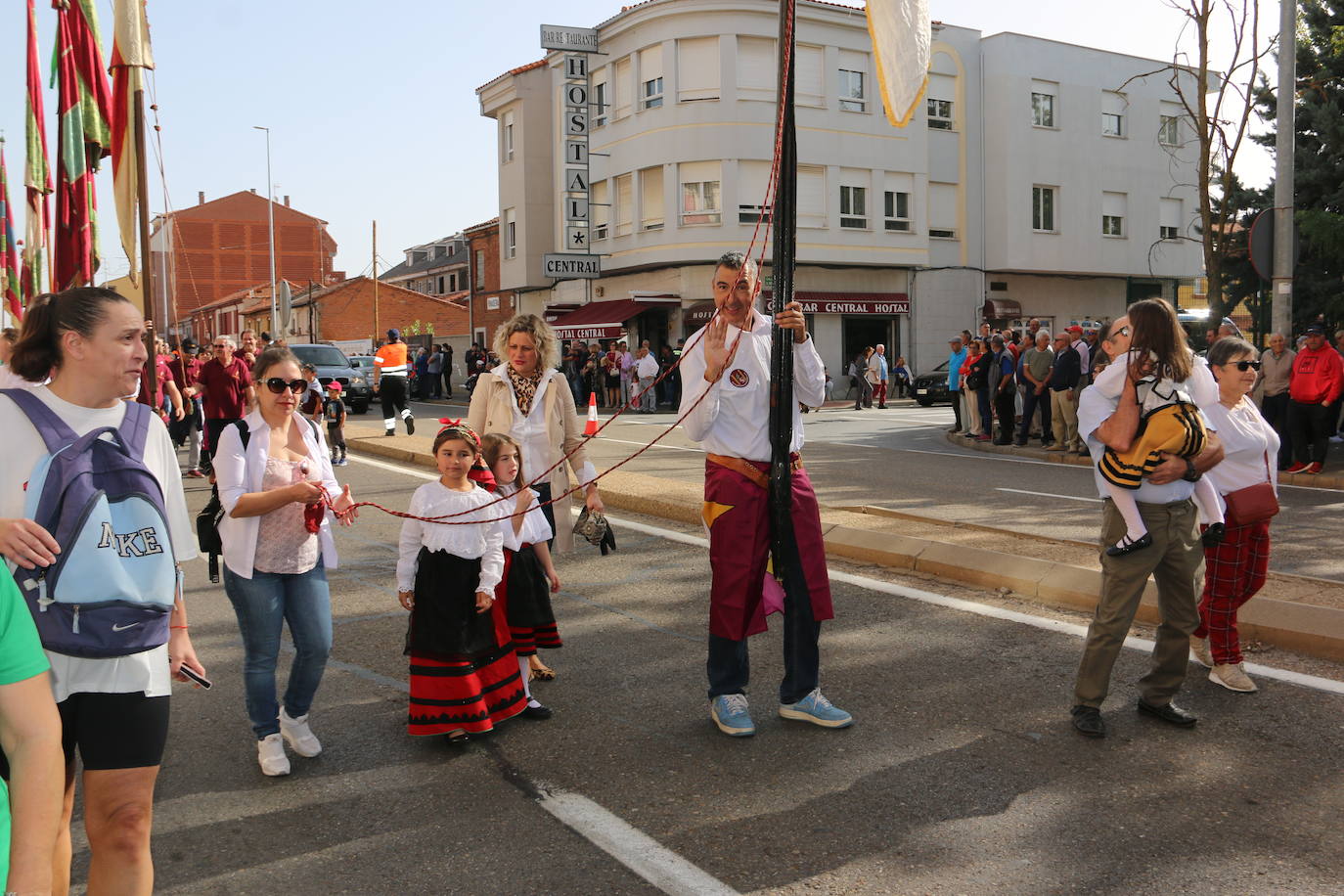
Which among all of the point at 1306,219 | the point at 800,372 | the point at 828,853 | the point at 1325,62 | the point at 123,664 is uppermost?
the point at 1325,62

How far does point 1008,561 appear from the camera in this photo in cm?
739

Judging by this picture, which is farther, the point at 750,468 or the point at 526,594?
the point at 526,594

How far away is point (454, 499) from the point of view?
189 inches

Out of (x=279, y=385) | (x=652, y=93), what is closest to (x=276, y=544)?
(x=279, y=385)

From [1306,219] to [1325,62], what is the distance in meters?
4.45

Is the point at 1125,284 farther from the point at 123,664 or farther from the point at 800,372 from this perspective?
the point at 123,664

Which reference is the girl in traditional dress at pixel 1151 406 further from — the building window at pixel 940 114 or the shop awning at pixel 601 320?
the building window at pixel 940 114

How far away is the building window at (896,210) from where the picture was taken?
35844mm

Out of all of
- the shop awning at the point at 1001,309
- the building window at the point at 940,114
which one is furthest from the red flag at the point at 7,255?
the shop awning at the point at 1001,309

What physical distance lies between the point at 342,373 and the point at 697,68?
543 inches

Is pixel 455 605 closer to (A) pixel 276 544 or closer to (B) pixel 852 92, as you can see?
(A) pixel 276 544

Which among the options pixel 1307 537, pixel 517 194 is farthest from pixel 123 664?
pixel 517 194

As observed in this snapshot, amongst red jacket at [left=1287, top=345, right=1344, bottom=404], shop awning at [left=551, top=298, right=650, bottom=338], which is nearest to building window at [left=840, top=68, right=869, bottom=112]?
shop awning at [left=551, top=298, right=650, bottom=338]

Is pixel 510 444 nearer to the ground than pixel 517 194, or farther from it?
nearer to the ground
